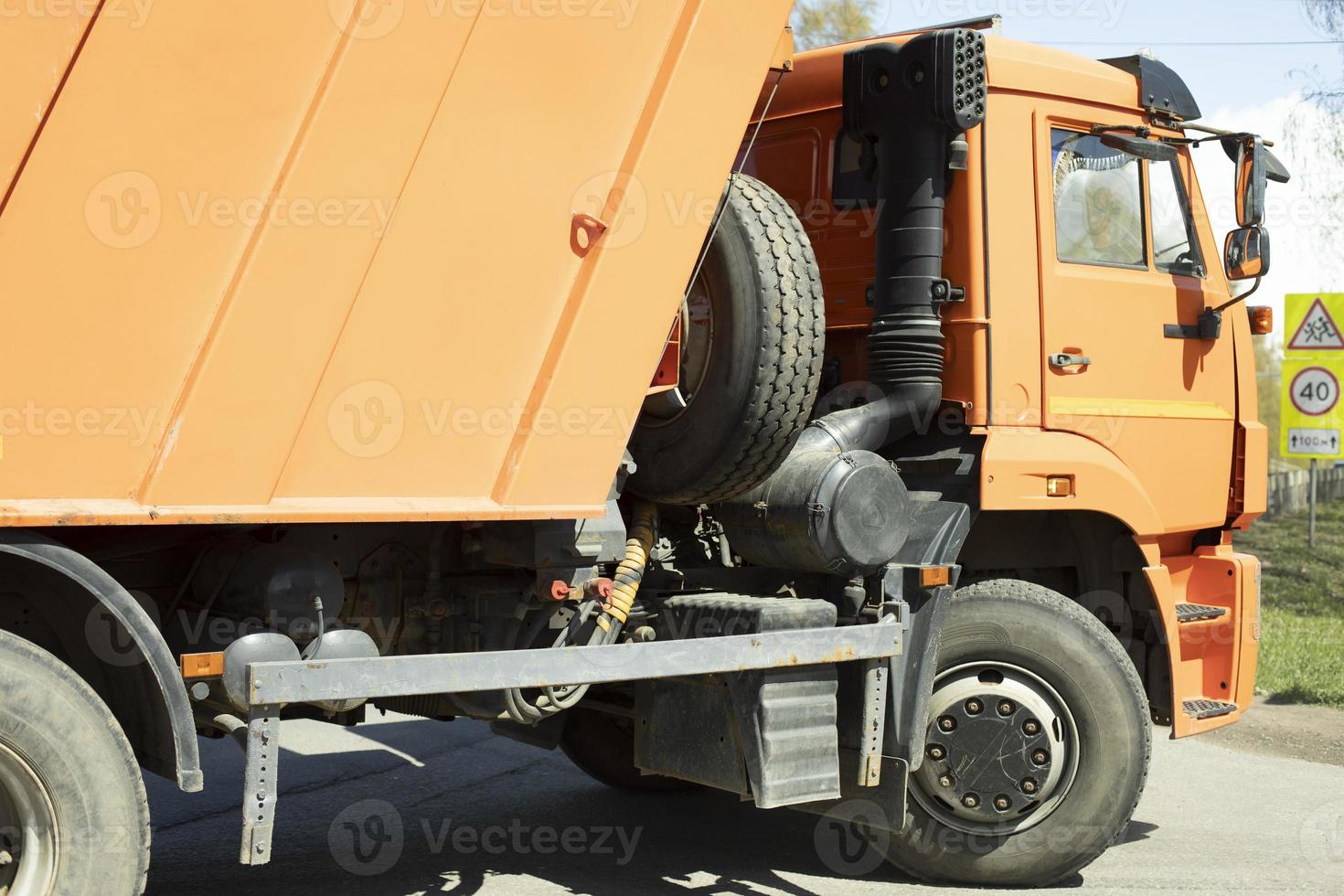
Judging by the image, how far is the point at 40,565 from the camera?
360 cm

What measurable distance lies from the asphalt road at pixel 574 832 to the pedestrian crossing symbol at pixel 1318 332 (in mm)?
5434

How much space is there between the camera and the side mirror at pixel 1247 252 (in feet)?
19.2

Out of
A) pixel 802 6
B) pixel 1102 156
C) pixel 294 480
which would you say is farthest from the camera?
pixel 802 6

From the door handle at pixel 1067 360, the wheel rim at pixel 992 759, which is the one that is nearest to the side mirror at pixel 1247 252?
the door handle at pixel 1067 360

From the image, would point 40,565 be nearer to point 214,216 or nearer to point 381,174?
point 214,216

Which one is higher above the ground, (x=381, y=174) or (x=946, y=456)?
(x=381, y=174)

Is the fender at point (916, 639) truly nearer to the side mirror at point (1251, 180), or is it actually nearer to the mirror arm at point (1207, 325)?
the mirror arm at point (1207, 325)

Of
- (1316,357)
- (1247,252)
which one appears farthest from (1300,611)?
(1247,252)

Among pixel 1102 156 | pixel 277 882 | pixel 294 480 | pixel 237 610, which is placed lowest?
pixel 277 882

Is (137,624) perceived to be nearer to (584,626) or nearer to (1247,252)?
(584,626)

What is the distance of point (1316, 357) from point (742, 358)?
9.63 m

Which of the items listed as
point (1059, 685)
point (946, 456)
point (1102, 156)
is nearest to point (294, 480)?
point (946, 456)

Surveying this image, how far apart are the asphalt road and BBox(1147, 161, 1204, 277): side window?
2.59 metres

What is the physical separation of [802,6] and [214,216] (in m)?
16.0
